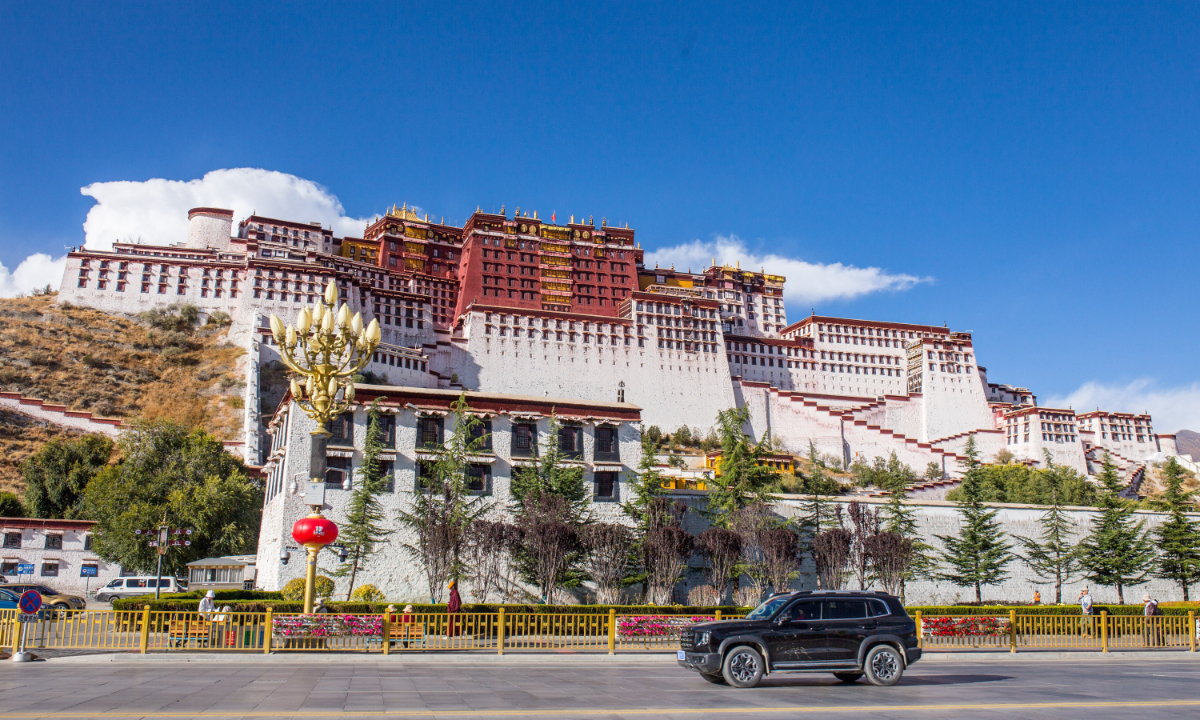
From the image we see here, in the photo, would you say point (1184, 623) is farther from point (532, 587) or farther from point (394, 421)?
point (394, 421)

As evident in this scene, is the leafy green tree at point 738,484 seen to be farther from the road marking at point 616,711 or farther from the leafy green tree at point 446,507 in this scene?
the road marking at point 616,711

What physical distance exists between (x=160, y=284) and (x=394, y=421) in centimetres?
6414

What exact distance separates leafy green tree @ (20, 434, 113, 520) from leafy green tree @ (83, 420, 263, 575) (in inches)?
204

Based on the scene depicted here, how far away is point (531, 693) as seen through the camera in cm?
1345

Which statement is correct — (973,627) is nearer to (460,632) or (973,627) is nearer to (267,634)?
(460,632)

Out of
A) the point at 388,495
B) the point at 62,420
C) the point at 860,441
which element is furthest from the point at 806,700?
the point at 860,441

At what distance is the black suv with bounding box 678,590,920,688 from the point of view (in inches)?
581

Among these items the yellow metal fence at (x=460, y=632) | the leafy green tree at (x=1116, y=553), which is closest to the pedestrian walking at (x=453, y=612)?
the yellow metal fence at (x=460, y=632)

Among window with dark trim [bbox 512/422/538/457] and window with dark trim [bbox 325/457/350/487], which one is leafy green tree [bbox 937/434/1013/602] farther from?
window with dark trim [bbox 325/457/350/487]

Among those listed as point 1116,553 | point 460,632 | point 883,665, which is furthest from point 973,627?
point 1116,553

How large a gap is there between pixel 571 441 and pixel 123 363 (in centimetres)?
5914

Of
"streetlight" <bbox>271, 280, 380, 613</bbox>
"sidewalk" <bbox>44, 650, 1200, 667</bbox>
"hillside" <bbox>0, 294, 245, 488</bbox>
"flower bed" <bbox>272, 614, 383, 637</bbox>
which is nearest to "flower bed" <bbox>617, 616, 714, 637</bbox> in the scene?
"sidewalk" <bbox>44, 650, 1200, 667</bbox>

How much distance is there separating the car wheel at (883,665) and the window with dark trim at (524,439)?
71.1 ft

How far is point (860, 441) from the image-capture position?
8781 centimetres
